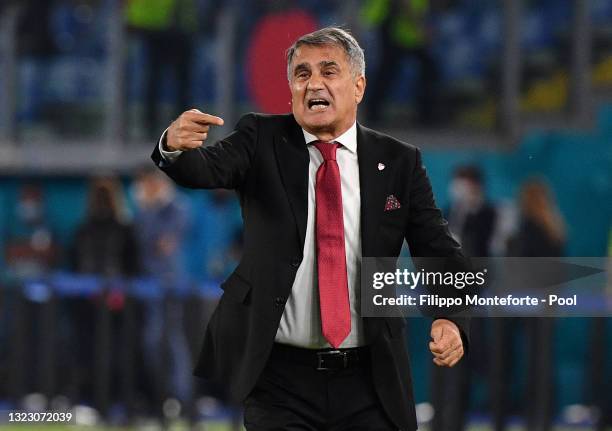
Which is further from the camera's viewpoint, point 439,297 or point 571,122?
point 571,122

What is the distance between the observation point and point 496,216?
11.2m

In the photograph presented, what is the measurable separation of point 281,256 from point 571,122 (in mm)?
8291

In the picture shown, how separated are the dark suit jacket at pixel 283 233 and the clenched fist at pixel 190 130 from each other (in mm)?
163

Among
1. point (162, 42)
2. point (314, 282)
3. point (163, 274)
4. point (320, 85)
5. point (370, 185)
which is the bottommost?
point (163, 274)

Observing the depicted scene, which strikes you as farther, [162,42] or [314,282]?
[162,42]

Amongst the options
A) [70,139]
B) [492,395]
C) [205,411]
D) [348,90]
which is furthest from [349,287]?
[70,139]

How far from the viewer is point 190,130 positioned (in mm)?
4438

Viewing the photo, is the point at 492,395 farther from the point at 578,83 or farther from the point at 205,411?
the point at 578,83

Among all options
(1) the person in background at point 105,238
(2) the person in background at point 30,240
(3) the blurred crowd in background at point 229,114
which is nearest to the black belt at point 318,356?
(3) the blurred crowd in background at point 229,114

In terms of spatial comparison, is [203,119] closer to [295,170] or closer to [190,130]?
[190,130]

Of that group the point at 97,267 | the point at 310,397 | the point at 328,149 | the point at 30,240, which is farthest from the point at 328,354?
the point at 30,240

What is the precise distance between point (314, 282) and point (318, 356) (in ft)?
0.79

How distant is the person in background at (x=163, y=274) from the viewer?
1011 cm

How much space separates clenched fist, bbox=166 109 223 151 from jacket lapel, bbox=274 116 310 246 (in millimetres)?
421
